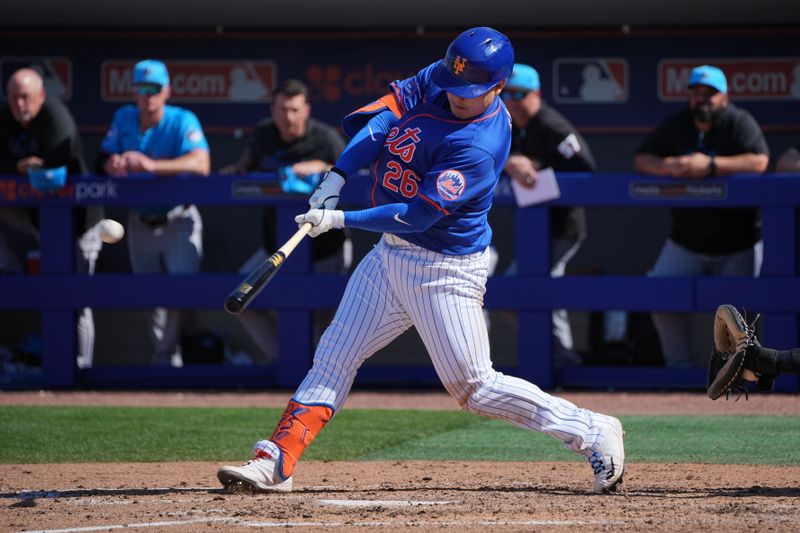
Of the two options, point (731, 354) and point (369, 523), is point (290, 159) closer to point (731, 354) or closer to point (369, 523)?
point (731, 354)

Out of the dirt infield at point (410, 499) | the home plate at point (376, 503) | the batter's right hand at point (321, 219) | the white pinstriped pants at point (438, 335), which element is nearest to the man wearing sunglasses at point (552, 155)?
the dirt infield at point (410, 499)

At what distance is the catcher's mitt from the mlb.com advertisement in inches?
162

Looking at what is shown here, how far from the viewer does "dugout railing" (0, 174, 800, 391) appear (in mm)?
7230

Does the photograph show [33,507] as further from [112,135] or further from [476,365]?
[112,135]

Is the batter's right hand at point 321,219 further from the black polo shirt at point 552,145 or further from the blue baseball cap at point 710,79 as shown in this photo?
the blue baseball cap at point 710,79

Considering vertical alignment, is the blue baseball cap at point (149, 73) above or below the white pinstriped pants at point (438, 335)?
above

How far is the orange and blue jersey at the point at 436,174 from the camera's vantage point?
4.16 meters

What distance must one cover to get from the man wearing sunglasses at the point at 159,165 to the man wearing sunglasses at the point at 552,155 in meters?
1.81

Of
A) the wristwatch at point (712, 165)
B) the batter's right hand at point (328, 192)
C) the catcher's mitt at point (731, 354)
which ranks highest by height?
the wristwatch at point (712, 165)

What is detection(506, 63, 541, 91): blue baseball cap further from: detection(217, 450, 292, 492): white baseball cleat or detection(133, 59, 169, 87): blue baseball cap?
detection(217, 450, 292, 492): white baseball cleat

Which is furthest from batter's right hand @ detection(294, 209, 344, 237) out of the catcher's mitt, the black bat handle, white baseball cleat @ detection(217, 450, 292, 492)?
the catcher's mitt

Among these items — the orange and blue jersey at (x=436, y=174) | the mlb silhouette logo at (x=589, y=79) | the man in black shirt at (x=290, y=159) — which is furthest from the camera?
the mlb silhouette logo at (x=589, y=79)

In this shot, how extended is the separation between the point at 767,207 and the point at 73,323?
157 inches

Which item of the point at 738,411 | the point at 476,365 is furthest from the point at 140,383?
the point at 476,365
